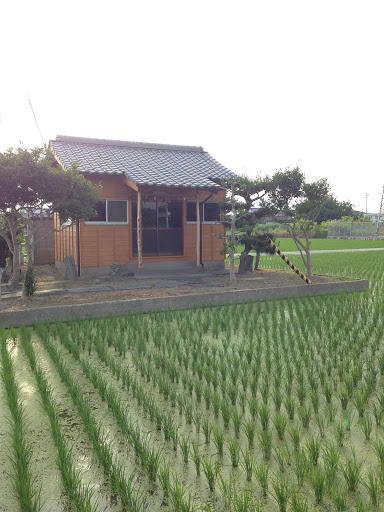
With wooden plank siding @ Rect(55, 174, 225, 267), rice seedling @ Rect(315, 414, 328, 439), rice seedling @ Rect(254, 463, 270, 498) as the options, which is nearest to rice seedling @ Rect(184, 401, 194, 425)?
rice seedling @ Rect(254, 463, 270, 498)

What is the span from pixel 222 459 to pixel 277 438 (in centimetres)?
52

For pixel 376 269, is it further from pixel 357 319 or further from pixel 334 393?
pixel 334 393

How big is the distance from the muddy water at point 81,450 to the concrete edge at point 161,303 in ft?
7.97

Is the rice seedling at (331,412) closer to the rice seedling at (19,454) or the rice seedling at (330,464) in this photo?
the rice seedling at (330,464)

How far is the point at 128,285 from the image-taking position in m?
9.96

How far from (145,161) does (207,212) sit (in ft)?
8.49

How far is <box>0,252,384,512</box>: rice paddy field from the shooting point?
2459 millimetres

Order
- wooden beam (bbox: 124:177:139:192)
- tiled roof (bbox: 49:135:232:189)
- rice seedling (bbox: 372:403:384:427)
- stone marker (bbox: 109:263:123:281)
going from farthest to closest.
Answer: tiled roof (bbox: 49:135:232:189)
wooden beam (bbox: 124:177:139:192)
stone marker (bbox: 109:263:123:281)
rice seedling (bbox: 372:403:384:427)

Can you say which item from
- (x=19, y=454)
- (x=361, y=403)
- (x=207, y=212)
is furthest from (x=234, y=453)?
(x=207, y=212)

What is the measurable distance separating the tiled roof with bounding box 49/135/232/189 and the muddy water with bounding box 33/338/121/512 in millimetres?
7539

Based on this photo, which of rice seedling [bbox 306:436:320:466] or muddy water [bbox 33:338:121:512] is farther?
rice seedling [bbox 306:436:320:466]

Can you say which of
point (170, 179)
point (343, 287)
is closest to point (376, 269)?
point (343, 287)

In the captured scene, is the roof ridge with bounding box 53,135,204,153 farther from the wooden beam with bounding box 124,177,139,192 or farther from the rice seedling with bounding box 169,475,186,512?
the rice seedling with bounding box 169,475,186,512

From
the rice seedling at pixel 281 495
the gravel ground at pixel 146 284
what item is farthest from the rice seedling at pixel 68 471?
the gravel ground at pixel 146 284
